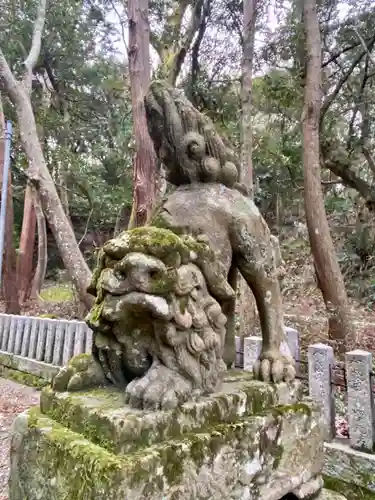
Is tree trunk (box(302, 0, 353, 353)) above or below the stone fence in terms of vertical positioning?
above

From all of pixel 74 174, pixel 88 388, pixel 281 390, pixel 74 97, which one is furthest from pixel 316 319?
pixel 74 97

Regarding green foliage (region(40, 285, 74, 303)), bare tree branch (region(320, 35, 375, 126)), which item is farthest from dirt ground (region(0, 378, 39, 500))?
bare tree branch (region(320, 35, 375, 126))

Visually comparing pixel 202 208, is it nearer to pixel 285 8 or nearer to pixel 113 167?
pixel 285 8

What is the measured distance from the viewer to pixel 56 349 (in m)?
4.78

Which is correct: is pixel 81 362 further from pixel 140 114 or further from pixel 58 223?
pixel 140 114

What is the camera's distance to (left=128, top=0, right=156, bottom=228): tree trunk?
4.93 metres

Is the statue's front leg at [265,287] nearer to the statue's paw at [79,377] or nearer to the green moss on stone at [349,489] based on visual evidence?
the statue's paw at [79,377]

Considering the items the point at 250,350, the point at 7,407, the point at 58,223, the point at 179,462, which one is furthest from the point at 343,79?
the point at 179,462

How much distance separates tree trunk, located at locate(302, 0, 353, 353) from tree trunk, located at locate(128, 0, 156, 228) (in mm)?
2147

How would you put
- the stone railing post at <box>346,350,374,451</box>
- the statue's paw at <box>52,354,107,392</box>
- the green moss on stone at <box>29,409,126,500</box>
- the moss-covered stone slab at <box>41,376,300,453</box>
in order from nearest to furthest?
the green moss on stone at <box>29,409,126,500</box>
the moss-covered stone slab at <box>41,376,300,453</box>
the statue's paw at <box>52,354,107,392</box>
the stone railing post at <box>346,350,374,451</box>

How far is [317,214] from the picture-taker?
18.3 ft

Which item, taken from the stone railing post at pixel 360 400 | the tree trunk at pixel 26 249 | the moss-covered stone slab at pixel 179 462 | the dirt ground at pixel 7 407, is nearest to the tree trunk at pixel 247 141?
the dirt ground at pixel 7 407

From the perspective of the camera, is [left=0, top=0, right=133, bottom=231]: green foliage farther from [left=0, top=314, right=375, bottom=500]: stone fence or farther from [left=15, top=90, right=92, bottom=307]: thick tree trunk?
[left=0, top=314, right=375, bottom=500]: stone fence

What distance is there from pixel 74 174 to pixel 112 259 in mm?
10344
